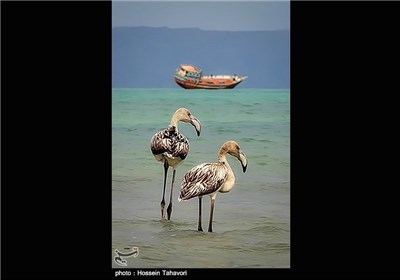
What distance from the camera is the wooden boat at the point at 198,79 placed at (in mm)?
6551

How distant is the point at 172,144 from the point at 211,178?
1.32 feet

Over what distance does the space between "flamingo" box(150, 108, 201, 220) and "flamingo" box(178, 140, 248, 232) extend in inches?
6.0

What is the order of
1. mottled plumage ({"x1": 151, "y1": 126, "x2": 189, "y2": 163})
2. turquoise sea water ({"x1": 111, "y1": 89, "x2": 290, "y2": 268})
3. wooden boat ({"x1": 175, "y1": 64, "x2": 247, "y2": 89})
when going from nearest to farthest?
turquoise sea water ({"x1": 111, "y1": 89, "x2": 290, "y2": 268}) → mottled plumage ({"x1": 151, "y1": 126, "x2": 189, "y2": 163}) → wooden boat ({"x1": 175, "y1": 64, "x2": 247, "y2": 89})

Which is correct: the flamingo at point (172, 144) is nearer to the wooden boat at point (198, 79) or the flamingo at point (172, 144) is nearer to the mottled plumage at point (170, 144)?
the mottled plumage at point (170, 144)

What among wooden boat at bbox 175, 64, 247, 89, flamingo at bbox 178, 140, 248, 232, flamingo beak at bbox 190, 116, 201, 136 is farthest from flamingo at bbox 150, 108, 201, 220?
wooden boat at bbox 175, 64, 247, 89

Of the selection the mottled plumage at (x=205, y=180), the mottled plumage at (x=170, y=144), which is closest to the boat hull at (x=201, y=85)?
the mottled plumage at (x=170, y=144)

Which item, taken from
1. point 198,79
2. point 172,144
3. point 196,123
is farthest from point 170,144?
point 198,79

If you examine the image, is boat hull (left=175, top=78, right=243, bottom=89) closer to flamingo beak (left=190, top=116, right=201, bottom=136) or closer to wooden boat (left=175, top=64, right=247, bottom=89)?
wooden boat (left=175, top=64, right=247, bottom=89)

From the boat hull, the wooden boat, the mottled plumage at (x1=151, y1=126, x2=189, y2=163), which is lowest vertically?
the mottled plumage at (x1=151, y1=126, x2=189, y2=163)

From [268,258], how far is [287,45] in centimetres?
164

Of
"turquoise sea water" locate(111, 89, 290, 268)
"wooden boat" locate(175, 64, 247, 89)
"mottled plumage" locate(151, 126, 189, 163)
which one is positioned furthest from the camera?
"wooden boat" locate(175, 64, 247, 89)

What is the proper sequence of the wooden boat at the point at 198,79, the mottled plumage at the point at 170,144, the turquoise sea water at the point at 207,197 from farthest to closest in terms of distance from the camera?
the wooden boat at the point at 198,79
the mottled plumage at the point at 170,144
the turquoise sea water at the point at 207,197

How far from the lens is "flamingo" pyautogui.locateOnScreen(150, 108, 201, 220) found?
20.7 feet

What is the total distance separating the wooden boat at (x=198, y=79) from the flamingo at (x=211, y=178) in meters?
0.55
